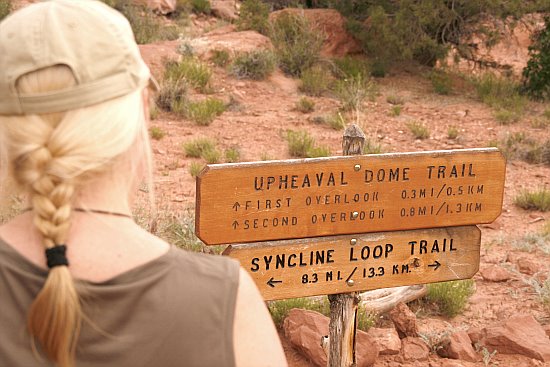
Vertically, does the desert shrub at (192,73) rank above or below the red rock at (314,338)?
below

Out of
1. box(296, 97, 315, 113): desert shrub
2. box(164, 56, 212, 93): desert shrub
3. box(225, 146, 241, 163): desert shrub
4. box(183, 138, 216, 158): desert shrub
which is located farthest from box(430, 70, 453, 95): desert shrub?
box(183, 138, 216, 158): desert shrub

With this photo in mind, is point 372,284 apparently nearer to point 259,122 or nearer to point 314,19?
point 259,122

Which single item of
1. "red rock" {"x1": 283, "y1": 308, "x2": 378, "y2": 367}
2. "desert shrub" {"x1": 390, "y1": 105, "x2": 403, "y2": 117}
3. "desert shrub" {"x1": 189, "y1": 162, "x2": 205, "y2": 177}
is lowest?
"desert shrub" {"x1": 390, "y1": 105, "x2": 403, "y2": 117}

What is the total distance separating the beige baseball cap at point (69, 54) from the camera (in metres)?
1.25

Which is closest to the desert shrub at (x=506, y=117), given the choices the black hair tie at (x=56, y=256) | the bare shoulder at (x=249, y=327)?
the bare shoulder at (x=249, y=327)

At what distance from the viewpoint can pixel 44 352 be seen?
50.5 inches

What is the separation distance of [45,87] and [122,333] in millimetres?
373

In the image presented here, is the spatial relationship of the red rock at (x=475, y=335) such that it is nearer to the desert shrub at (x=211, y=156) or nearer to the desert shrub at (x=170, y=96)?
the desert shrub at (x=211, y=156)

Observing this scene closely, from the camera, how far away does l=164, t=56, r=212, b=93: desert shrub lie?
33.0ft

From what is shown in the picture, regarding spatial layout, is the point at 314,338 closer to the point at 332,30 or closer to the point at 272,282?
the point at 272,282

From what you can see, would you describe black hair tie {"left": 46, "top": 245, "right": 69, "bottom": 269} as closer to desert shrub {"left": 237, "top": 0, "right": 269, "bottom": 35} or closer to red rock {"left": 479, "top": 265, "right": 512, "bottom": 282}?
red rock {"left": 479, "top": 265, "right": 512, "bottom": 282}

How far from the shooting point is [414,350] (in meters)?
4.29

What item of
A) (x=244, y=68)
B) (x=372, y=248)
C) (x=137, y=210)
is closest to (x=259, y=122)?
(x=244, y=68)

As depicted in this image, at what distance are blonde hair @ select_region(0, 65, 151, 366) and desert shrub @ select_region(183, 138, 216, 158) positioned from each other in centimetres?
653
